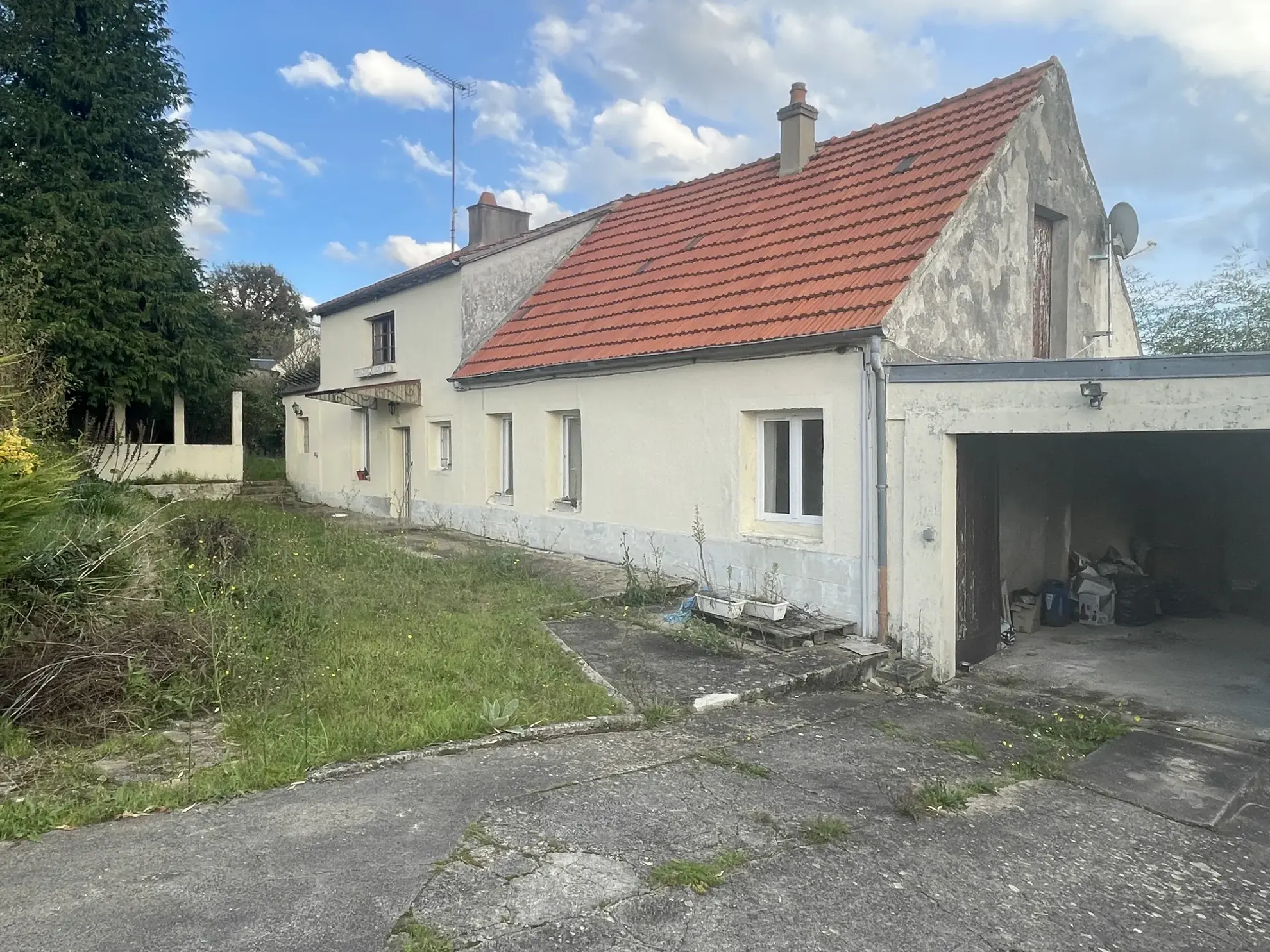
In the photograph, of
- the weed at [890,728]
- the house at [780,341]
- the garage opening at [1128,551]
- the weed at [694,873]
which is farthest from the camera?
the garage opening at [1128,551]

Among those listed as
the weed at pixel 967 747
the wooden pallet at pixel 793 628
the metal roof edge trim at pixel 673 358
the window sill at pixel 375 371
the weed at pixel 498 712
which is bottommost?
the weed at pixel 967 747

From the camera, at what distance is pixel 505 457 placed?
14.5 metres

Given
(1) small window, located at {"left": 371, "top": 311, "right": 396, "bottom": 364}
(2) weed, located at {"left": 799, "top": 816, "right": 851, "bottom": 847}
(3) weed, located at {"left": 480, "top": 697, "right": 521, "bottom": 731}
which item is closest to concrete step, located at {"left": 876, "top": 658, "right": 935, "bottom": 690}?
(2) weed, located at {"left": 799, "top": 816, "right": 851, "bottom": 847}

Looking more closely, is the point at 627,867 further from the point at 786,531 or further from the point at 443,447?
the point at 443,447

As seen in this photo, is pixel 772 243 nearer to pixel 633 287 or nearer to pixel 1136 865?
pixel 633 287

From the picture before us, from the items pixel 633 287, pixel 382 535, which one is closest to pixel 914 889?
pixel 633 287

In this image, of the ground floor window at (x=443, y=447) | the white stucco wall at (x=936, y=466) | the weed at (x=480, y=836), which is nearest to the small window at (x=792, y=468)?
the white stucco wall at (x=936, y=466)

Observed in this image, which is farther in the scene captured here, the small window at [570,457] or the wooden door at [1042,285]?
the small window at [570,457]

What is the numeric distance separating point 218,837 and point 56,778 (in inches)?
53.6

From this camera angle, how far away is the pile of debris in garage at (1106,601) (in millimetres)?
10545

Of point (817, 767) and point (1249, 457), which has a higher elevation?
point (1249, 457)

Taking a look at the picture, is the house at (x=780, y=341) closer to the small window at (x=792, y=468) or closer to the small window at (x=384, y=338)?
the small window at (x=792, y=468)

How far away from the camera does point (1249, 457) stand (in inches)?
447

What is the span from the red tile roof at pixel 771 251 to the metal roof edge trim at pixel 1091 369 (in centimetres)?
72
